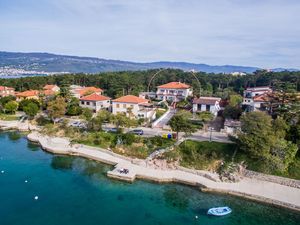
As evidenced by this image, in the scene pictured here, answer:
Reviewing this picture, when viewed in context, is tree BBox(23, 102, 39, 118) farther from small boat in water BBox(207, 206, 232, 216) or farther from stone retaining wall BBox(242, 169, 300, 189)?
stone retaining wall BBox(242, 169, 300, 189)

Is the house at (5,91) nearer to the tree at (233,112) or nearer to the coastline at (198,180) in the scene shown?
the coastline at (198,180)

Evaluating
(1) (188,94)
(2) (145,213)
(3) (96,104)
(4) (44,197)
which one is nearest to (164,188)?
(2) (145,213)

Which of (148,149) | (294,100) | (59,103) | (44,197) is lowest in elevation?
(44,197)

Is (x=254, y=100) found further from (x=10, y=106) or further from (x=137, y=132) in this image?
(x=10, y=106)

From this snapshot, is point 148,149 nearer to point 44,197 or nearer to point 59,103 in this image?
point 44,197

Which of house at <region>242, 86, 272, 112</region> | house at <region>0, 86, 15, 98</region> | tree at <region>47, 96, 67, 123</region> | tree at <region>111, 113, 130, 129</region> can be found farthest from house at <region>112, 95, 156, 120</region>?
house at <region>0, 86, 15, 98</region>
